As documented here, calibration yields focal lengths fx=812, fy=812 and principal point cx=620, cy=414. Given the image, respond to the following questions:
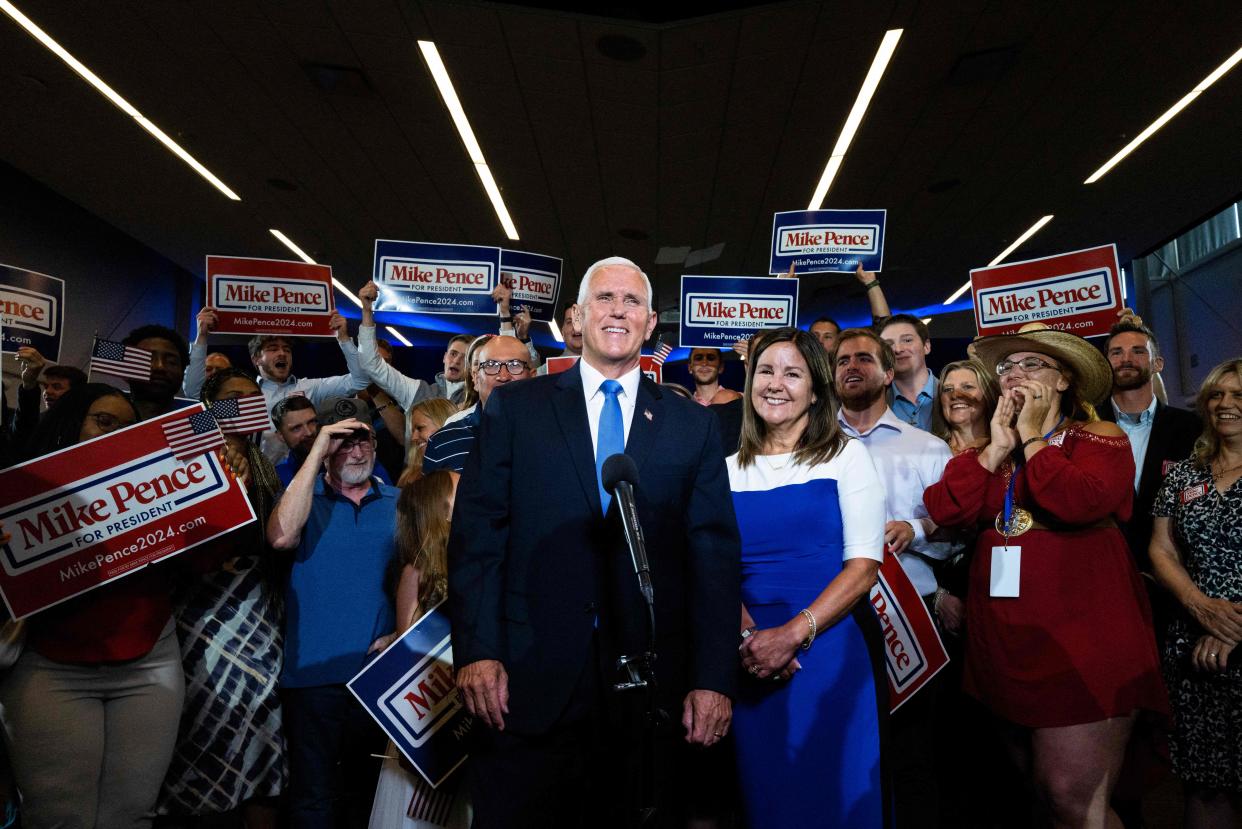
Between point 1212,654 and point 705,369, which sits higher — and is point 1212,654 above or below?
below

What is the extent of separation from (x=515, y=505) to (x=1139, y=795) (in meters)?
2.48

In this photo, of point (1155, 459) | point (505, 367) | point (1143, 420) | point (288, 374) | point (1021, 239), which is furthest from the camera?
point (1021, 239)

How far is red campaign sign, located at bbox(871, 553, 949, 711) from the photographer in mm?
2555

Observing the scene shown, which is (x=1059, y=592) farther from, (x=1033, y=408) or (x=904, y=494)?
Answer: (x=904, y=494)

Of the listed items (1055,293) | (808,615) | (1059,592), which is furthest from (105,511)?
(1055,293)

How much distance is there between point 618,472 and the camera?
1.36m

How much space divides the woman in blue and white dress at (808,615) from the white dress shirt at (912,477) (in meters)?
0.57

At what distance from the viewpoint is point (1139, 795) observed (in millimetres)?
2785

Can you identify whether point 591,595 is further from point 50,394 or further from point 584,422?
point 50,394

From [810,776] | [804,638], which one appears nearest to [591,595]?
[804,638]

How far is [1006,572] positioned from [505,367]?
2.03 m

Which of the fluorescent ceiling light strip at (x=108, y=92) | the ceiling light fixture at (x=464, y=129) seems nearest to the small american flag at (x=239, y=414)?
the ceiling light fixture at (x=464, y=129)

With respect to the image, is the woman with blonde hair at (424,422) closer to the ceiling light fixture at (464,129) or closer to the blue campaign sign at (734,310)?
the blue campaign sign at (734,310)

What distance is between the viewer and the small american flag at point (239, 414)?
2.63 metres
